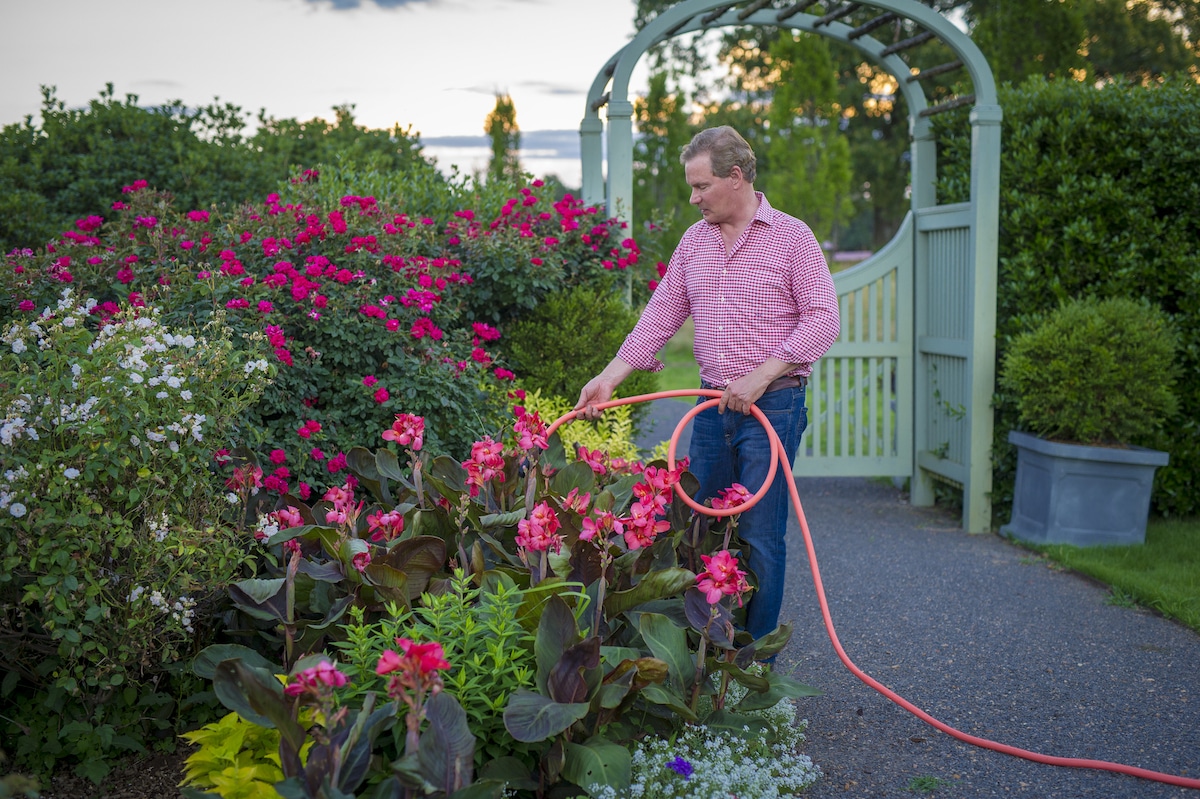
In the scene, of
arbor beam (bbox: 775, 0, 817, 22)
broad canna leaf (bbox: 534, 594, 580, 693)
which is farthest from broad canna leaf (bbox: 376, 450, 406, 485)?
arbor beam (bbox: 775, 0, 817, 22)

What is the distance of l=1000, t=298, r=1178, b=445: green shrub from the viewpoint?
447 centimetres

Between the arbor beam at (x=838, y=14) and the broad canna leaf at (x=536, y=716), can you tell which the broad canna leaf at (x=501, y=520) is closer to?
the broad canna leaf at (x=536, y=716)

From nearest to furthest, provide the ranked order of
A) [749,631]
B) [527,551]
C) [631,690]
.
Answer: [631,690]
[527,551]
[749,631]

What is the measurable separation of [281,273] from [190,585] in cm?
187

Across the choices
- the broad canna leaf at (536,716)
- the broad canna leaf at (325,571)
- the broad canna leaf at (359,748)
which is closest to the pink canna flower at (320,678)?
the broad canna leaf at (359,748)

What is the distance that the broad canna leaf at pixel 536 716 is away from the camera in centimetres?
196

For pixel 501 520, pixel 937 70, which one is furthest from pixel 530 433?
pixel 937 70

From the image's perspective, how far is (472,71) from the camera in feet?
27.9

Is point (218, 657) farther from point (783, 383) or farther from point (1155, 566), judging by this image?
point (1155, 566)

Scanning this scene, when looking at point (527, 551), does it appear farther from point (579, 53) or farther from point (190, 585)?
point (579, 53)

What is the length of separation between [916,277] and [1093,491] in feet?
5.50

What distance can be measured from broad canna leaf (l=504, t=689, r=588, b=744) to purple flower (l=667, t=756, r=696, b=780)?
0.33 m

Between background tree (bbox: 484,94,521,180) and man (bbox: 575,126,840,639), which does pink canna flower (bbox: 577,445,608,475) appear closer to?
man (bbox: 575,126,840,639)

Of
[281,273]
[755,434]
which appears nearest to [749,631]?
[755,434]
